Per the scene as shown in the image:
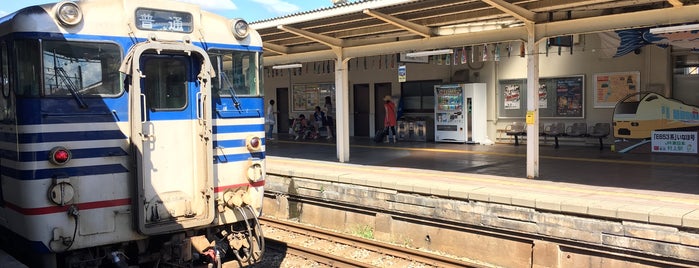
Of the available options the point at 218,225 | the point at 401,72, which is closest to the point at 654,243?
the point at 218,225

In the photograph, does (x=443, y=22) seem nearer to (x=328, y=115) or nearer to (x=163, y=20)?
(x=163, y=20)

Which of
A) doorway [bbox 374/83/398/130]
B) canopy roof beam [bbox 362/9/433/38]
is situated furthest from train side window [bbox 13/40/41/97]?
doorway [bbox 374/83/398/130]

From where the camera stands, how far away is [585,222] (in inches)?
279

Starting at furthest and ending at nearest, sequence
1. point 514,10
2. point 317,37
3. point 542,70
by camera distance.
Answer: point 542,70, point 317,37, point 514,10

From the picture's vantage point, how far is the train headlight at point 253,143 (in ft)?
20.1

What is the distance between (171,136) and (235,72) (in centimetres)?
98

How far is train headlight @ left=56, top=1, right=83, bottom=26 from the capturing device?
16.3 ft

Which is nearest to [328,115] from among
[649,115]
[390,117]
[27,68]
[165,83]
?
[390,117]

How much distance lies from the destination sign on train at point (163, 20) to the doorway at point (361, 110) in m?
15.1

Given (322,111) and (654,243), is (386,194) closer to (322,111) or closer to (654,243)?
(654,243)

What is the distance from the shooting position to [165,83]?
221 inches

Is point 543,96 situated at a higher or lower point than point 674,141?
higher

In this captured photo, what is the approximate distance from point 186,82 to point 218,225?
1476 millimetres

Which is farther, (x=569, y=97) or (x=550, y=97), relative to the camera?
(x=550, y=97)
